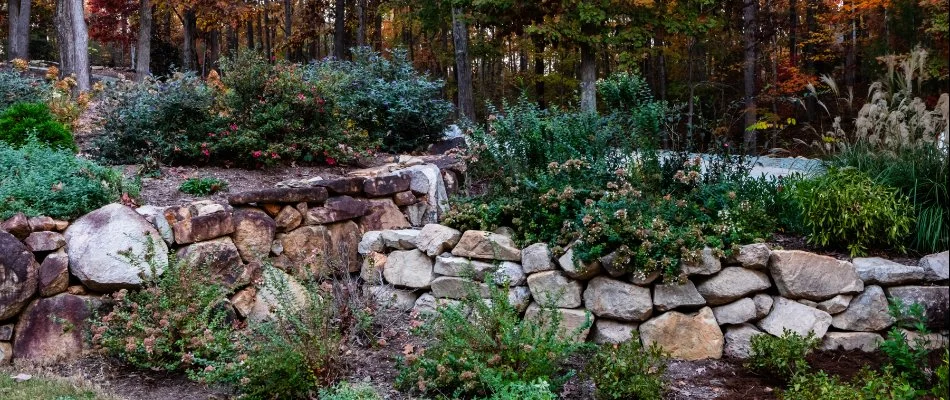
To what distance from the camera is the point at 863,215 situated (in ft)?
15.2

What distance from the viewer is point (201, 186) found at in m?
5.84

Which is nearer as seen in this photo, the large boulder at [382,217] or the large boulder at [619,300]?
the large boulder at [619,300]

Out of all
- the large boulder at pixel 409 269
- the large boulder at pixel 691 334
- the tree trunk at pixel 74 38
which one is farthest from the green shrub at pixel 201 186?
the tree trunk at pixel 74 38

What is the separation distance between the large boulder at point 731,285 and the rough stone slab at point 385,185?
2.95m

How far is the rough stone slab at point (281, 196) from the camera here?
5.40 metres

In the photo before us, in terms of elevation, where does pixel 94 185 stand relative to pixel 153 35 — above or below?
below

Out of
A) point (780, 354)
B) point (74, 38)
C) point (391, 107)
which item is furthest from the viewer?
point (74, 38)

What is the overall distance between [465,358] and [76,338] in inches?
111

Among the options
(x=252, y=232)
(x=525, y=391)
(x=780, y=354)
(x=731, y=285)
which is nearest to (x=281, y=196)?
(x=252, y=232)

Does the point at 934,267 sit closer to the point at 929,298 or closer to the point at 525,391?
the point at 929,298

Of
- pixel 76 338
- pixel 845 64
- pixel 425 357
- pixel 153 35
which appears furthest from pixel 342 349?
pixel 153 35

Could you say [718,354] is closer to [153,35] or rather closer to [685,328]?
[685,328]

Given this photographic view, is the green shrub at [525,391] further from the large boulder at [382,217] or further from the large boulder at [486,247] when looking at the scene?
the large boulder at [382,217]

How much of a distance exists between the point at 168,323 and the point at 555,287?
2.58 metres
